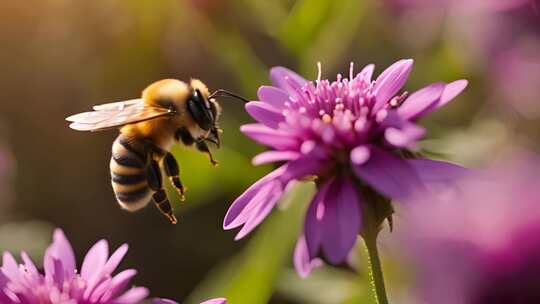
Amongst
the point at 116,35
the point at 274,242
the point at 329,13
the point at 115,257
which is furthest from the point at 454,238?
the point at 116,35

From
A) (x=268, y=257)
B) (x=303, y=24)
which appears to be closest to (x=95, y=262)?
(x=268, y=257)

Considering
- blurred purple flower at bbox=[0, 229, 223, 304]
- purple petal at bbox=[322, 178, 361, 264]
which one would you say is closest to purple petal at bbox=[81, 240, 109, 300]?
blurred purple flower at bbox=[0, 229, 223, 304]

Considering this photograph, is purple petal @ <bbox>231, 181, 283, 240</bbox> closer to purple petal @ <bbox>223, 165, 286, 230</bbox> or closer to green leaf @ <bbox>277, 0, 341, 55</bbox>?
purple petal @ <bbox>223, 165, 286, 230</bbox>

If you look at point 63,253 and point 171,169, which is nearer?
point 63,253

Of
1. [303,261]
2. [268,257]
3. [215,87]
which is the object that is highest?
A: [215,87]

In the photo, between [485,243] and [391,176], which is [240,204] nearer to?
[391,176]

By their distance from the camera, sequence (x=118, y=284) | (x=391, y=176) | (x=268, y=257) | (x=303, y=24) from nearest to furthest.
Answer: (x=391, y=176) → (x=118, y=284) → (x=268, y=257) → (x=303, y=24)

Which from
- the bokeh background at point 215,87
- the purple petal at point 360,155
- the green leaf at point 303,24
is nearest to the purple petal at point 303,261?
the purple petal at point 360,155

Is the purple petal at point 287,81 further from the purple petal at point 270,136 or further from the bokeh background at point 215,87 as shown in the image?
the bokeh background at point 215,87
